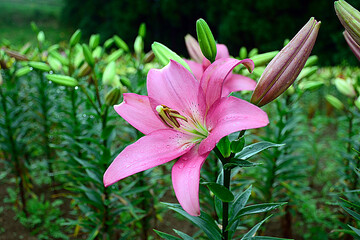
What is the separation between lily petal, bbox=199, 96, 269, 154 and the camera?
476mm

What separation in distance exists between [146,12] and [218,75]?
39.3 ft

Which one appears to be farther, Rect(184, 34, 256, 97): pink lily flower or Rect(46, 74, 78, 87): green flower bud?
Rect(46, 74, 78, 87): green flower bud

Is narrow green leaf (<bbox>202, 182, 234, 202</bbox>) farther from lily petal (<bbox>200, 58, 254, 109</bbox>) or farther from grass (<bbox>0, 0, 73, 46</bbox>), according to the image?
grass (<bbox>0, 0, 73, 46</bbox>)

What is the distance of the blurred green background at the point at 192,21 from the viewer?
25.2ft

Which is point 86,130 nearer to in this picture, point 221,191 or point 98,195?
point 98,195

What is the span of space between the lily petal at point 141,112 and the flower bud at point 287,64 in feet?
0.69

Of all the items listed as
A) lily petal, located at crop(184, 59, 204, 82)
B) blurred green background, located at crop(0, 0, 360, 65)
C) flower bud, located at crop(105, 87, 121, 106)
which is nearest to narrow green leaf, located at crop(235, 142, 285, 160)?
lily petal, located at crop(184, 59, 204, 82)

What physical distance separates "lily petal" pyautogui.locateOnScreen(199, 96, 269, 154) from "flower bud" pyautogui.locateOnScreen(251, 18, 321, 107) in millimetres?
58

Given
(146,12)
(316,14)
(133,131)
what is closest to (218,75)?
(133,131)

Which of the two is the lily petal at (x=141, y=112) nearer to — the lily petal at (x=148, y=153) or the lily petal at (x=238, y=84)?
the lily petal at (x=148, y=153)

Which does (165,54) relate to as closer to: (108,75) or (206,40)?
(206,40)

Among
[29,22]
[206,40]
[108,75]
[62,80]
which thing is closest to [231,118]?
[206,40]

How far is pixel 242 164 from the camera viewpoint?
1.84 feet

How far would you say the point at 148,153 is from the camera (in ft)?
1.87
